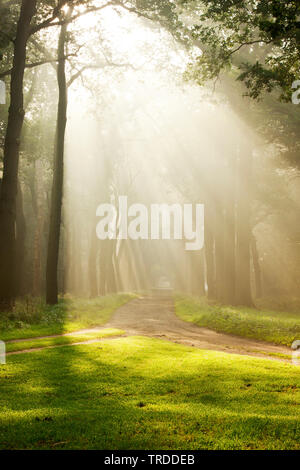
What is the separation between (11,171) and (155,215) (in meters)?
39.6

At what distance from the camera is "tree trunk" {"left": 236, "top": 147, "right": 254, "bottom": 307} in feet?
90.3

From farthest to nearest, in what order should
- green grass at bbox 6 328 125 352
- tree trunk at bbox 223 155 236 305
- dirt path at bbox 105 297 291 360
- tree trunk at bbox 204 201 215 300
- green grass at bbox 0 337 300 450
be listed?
tree trunk at bbox 204 201 215 300
tree trunk at bbox 223 155 236 305
dirt path at bbox 105 297 291 360
green grass at bbox 6 328 125 352
green grass at bbox 0 337 300 450

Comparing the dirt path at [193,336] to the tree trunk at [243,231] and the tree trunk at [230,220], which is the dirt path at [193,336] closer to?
the tree trunk at [243,231]

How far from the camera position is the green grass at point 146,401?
4.98 m

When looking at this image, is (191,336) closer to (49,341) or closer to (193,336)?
(193,336)

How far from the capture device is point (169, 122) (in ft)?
109

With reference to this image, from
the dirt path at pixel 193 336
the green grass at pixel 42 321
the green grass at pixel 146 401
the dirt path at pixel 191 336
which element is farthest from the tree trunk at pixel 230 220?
the green grass at pixel 146 401

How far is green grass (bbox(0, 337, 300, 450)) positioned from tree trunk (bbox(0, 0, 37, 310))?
7.04m

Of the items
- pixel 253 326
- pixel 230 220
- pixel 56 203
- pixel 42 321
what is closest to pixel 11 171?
pixel 56 203

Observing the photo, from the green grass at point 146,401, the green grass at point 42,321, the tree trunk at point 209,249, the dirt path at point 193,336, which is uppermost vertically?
the tree trunk at point 209,249

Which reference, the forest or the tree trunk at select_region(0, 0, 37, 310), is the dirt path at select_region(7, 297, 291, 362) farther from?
the tree trunk at select_region(0, 0, 37, 310)

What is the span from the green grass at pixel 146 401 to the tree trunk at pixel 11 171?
23.1ft

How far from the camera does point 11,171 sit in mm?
16750

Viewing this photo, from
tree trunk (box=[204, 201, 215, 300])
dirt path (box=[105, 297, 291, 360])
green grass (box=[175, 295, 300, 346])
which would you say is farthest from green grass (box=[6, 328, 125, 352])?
tree trunk (box=[204, 201, 215, 300])
